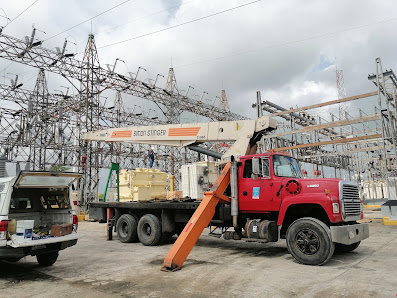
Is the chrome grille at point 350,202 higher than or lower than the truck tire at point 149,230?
higher

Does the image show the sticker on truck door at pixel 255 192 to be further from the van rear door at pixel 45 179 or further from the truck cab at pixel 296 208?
the van rear door at pixel 45 179

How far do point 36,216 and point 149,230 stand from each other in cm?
404

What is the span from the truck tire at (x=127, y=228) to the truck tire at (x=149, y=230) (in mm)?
383

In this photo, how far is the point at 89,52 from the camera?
24.0 m

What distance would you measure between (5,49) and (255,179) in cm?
2134

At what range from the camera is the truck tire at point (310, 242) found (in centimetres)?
692

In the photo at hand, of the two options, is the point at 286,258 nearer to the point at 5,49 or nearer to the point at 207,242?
the point at 207,242

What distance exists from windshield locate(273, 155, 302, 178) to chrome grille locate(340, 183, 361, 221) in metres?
1.34

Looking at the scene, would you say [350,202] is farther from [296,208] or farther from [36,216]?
[36,216]

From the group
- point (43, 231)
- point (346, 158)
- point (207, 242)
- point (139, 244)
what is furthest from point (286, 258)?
point (346, 158)

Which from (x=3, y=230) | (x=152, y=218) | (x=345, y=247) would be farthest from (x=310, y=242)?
(x=3, y=230)

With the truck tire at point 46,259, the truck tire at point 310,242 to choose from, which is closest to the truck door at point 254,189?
the truck tire at point 310,242

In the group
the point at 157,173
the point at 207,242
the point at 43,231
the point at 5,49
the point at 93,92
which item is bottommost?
the point at 207,242

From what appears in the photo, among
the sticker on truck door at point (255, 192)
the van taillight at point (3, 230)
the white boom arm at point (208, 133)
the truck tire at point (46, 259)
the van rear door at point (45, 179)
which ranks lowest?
the truck tire at point (46, 259)
